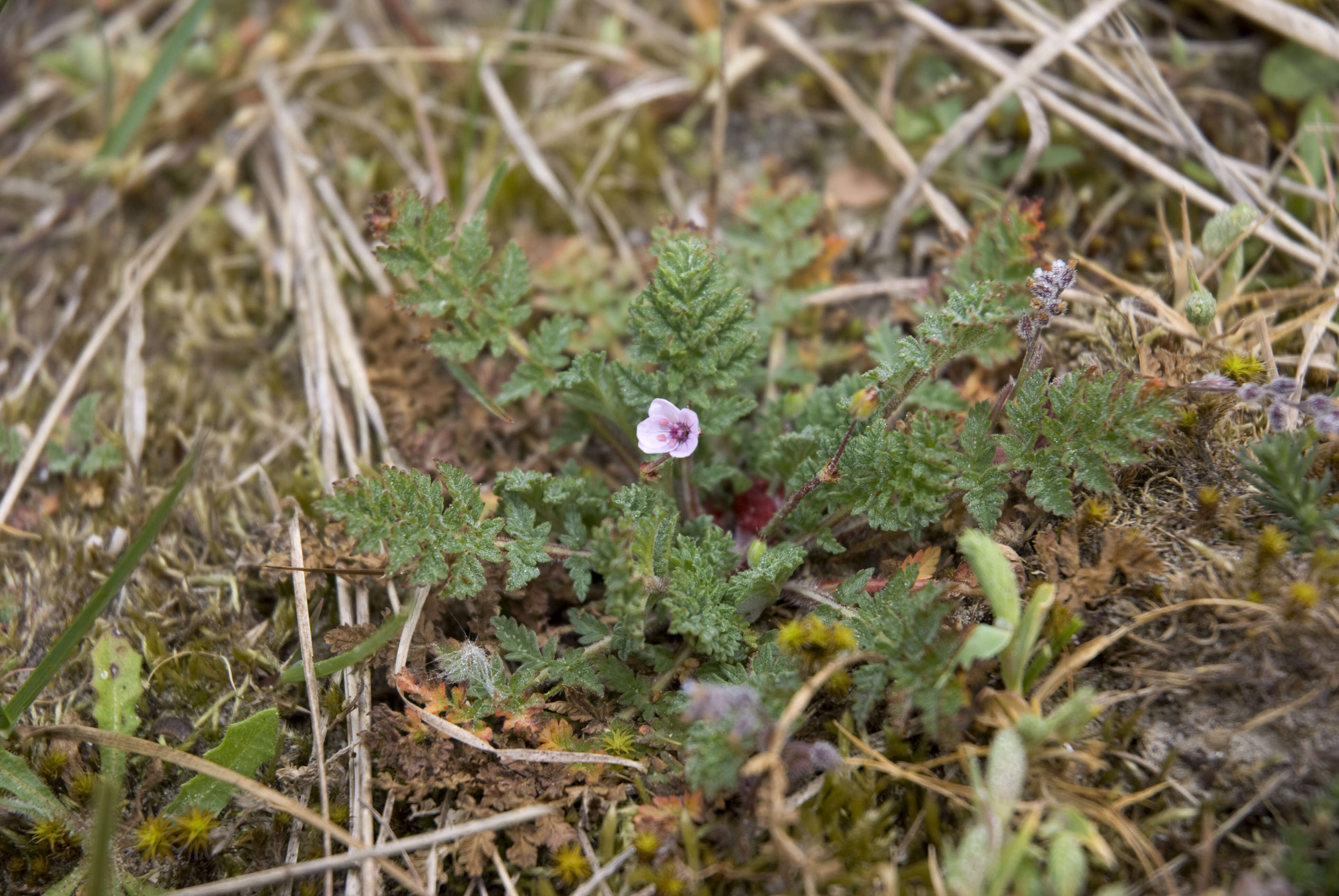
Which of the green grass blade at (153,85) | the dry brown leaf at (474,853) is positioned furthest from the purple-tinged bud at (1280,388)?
the green grass blade at (153,85)

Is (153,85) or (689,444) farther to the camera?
(153,85)

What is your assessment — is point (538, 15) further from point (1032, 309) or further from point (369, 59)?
point (1032, 309)

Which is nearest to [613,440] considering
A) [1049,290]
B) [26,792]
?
[1049,290]

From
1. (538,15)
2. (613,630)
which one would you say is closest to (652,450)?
(613,630)

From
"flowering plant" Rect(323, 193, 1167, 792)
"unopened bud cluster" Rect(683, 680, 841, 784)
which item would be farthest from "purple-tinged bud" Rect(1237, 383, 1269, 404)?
"unopened bud cluster" Rect(683, 680, 841, 784)

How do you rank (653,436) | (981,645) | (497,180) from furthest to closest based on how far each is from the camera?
1. (497,180)
2. (653,436)
3. (981,645)

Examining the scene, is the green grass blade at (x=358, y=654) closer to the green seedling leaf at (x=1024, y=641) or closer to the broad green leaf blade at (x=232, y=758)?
the broad green leaf blade at (x=232, y=758)

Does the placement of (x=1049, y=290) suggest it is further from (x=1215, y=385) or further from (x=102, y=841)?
(x=102, y=841)
